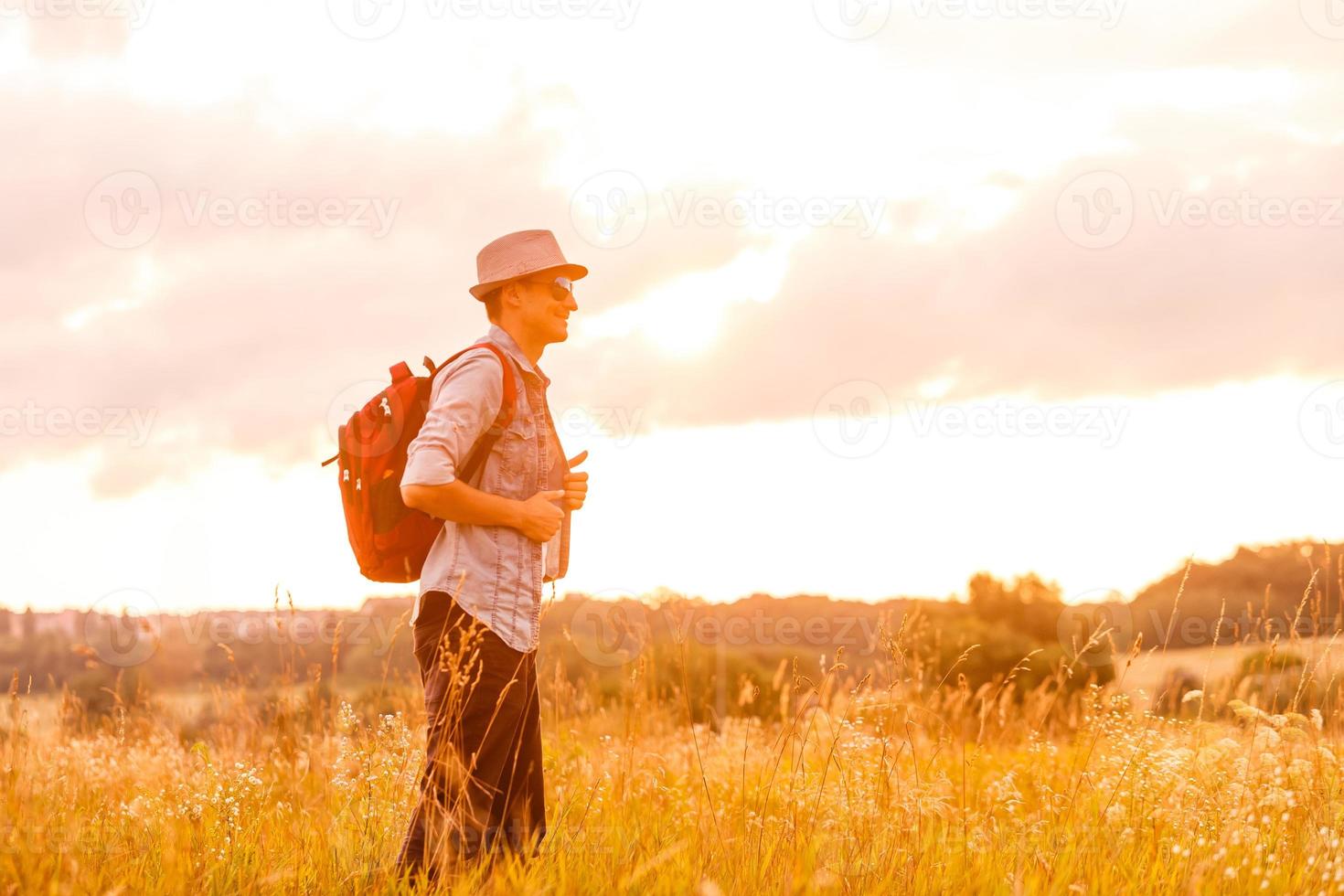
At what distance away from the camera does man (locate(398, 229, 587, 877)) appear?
4012 millimetres

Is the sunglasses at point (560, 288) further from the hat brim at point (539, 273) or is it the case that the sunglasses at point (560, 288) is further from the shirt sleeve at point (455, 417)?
the shirt sleeve at point (455, 417)

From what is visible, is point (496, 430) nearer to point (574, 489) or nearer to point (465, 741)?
point (574, 489)

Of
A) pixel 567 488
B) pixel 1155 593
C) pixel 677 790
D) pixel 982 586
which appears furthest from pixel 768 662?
pixel 567 488

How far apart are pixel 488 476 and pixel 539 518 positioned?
267mm

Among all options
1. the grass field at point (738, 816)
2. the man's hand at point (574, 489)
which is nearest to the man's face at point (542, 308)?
the man's hand at point (574, 489)

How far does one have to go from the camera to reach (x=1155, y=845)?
507 centimetres

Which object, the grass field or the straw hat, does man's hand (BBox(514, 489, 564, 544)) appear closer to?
the straw hat

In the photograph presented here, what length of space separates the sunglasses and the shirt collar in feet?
0.79

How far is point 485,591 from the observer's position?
4.14 m

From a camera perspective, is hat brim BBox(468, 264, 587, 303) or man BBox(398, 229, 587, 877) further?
hat brim BBox(468, 264, 587, 303)

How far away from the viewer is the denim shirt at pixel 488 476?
159 inches

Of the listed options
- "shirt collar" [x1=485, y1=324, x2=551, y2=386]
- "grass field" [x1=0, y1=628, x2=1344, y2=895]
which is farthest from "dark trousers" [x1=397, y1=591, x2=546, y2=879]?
"shirt collar" [x1=485, y1=324, x2=551, y2=386]

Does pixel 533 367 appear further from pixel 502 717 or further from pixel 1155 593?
pixel 1155 593

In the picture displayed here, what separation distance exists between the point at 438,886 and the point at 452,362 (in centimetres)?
184
